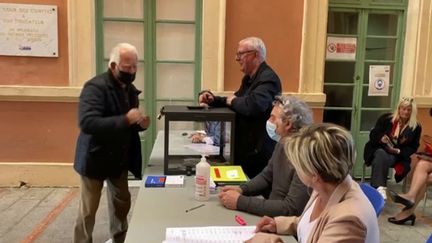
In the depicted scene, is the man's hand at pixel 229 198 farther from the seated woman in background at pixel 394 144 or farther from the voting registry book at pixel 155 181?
the seated woman in background at pixel 394 144

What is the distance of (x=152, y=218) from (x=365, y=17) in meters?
4.03

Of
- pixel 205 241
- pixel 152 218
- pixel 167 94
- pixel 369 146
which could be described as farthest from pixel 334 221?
pixel 167 94

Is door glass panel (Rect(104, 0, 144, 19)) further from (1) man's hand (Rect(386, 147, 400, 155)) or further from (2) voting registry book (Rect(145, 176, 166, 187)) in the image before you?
(1) man's hand (Rect(386, 147, 400, 155))

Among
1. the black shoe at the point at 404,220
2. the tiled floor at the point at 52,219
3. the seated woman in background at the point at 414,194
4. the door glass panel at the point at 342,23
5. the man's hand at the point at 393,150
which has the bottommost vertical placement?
the tiled floor at the point at 52,219

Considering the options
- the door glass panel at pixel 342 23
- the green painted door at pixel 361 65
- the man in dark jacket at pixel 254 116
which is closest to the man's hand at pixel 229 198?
the man in dark jacket at pixel 254 116

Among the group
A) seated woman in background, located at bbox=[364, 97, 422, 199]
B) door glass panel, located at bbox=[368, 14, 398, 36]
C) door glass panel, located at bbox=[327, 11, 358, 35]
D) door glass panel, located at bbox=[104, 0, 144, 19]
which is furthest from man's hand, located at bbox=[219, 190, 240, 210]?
door glass panel, located at bbox=[368, 14, 398, 36]

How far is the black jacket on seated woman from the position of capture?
4.07 m

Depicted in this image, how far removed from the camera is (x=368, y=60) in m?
4.95

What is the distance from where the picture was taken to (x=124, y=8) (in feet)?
14.9

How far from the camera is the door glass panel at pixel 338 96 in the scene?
4996 millimetres

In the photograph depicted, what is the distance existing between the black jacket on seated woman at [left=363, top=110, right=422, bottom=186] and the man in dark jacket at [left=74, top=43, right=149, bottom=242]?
253cm

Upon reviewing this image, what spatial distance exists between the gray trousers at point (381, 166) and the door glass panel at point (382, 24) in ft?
5.41

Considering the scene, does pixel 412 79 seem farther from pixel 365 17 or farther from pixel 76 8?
pixel 76 8

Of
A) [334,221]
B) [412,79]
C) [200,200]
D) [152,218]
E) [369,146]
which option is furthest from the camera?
[412,79]
